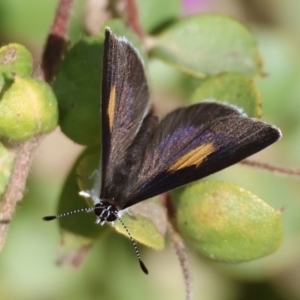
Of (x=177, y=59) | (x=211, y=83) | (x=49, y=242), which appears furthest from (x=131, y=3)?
(x=49, y=242)

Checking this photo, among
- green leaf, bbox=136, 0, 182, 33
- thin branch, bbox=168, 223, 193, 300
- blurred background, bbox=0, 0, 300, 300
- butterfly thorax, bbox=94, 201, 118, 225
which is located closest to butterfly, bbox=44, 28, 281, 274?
butterfly thorax, bbox=94, 201, 118, 225

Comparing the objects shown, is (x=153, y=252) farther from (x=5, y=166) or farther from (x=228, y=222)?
(x=5, y=166)

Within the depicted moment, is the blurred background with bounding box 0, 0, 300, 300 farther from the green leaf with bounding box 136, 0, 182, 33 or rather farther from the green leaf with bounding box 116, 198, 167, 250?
the green leaf with bounding box 116, 198, 167, 250

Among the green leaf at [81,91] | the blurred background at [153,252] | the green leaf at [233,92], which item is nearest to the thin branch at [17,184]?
the green leaf at [81,91]

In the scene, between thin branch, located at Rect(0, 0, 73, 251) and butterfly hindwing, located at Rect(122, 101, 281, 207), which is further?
butterfly hindwing, located at Rect(122, 101, 281, 207)

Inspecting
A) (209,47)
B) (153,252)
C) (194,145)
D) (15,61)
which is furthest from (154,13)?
(153,252)

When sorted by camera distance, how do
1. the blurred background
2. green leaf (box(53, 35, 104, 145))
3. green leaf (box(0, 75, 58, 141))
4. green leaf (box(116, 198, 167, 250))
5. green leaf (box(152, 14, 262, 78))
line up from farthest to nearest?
the blurred background, green leaf (box(152, 14, 262, 78)), green leaf (box(53, 35, 104, 145)), green leaf (box(116, 198, 167, 250)), green leaf (box(0, 75, 58, 141))

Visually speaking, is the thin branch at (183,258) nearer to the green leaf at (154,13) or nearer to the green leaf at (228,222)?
the green leaf at (228,222)
